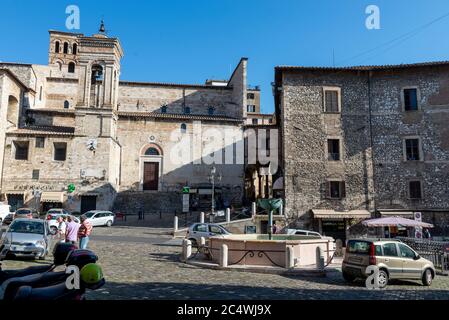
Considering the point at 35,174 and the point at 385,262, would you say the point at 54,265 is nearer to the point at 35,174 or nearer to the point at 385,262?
the point at 385,262

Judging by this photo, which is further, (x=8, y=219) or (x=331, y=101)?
(x=331, y=101)

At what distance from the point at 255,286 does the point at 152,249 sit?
27.8ft

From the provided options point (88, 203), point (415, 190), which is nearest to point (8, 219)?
point (88, 203)

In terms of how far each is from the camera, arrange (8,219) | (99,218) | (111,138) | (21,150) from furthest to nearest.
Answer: (111,138)
(21,150)
(99,218)
(8,219)

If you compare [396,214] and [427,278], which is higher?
[396,214]

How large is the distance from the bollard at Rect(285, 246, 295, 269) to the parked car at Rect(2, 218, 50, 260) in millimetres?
8142

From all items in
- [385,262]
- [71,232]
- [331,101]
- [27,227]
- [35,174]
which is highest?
[331,101]

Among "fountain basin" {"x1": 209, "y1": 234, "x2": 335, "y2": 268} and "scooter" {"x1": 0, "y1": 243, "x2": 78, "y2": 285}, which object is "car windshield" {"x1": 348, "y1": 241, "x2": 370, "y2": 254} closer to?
"fountain basin" {"x1": 209, "y1": 234, "x2": 335, "y2": 268}

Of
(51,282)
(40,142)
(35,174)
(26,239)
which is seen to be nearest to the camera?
(51,282)

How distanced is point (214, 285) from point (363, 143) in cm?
1865

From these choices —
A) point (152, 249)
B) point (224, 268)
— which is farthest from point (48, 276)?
point (152, 249)

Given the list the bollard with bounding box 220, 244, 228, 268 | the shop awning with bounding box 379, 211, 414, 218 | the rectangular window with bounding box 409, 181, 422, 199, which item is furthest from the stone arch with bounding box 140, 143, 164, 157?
the bollard with bounding box 220, 244, 228, 268

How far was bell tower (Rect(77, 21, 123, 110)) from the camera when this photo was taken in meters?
32.9

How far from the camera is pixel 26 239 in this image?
1188 cm
